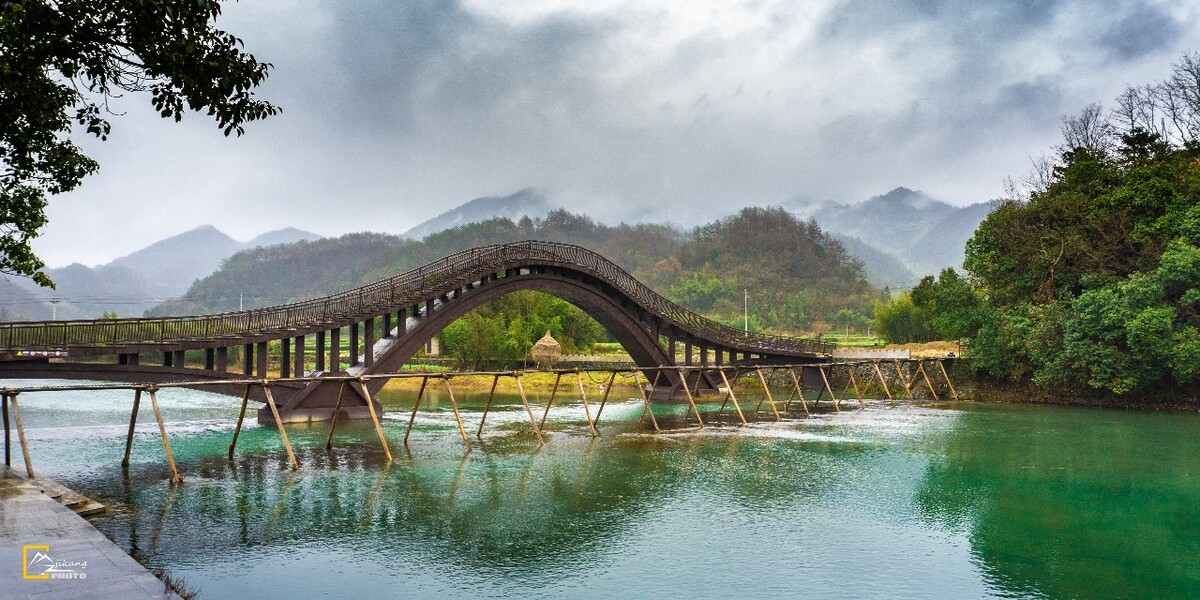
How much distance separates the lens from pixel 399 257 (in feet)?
457

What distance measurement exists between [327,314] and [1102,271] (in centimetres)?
Result: 3176

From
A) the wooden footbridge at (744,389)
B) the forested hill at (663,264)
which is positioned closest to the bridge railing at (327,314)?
the wooden footbridge at (744,389)

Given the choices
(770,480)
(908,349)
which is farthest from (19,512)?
(908,349)

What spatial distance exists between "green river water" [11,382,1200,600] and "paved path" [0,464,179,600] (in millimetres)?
1237

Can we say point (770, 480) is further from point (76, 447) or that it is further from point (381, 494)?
point (76, 447)

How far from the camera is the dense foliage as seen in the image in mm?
33562

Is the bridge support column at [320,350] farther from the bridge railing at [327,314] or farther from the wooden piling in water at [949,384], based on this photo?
the wooden piling in water at [949,384]

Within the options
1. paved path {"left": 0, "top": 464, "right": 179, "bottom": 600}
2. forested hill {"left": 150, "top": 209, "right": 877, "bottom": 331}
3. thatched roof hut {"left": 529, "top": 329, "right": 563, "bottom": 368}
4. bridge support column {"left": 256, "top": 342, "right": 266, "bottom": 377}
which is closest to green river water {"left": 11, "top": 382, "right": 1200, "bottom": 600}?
paved path {"left": 0, "top": 464, "right": 179, "bottom": 600}

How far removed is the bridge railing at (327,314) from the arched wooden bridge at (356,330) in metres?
0.04

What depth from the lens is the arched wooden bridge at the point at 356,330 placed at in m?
22.8

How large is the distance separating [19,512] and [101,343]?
12.3 m

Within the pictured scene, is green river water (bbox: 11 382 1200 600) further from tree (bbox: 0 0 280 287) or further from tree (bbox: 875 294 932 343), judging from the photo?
tree (bbox: 875 294 932 343)

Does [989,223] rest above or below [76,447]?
above

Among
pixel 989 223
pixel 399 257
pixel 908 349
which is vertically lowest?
pixel 908 349
